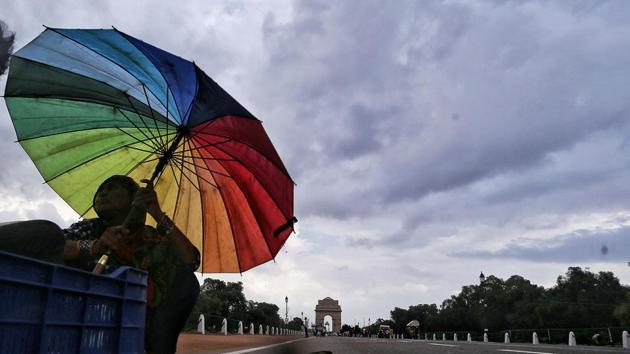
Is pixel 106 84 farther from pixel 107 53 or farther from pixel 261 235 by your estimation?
pixel 261 235

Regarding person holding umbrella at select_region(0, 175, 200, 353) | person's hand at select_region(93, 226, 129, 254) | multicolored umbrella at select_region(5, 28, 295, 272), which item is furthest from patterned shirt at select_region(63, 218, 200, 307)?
multicolored umbrella at select_region(5, 28, 295, 272)

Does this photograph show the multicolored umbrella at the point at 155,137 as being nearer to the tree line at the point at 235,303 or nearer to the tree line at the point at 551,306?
the tree line at the point at 551,306

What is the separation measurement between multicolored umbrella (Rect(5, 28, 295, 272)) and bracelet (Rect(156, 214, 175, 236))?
43 centimetres

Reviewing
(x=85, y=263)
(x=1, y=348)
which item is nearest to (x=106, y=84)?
(x=85, y=263)

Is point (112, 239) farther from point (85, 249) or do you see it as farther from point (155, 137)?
point (155, 137)

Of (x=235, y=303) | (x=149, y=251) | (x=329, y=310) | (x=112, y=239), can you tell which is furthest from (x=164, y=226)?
(x=329, y=310)

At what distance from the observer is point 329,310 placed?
492 ft

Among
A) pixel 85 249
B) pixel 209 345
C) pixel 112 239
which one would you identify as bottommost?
pixel 209 345

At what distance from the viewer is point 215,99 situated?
4910 mm

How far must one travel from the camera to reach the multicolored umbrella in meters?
5.02

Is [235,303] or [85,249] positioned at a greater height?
[235,303]

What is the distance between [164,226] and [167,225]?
40mm

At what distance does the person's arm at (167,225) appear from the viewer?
4.27 m

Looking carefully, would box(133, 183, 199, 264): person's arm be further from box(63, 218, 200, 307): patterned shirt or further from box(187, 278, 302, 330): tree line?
box(187, 278, 302, 330): tree line
